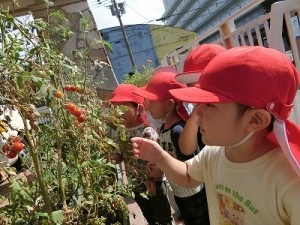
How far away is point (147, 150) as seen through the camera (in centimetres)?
152

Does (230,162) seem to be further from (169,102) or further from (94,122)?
(169,102)

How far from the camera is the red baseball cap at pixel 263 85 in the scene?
3.26ft

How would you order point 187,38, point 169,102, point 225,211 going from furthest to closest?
point 187,38
point 169,102
point 225,211

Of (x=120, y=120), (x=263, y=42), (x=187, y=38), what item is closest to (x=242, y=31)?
(x=263, y=42)

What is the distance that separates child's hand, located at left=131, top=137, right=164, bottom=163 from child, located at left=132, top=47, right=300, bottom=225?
34cm

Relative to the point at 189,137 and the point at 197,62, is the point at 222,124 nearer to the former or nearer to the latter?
the point at 189,137

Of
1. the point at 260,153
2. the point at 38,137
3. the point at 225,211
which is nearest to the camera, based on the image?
the point at 260,153

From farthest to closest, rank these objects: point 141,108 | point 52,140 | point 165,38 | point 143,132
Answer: point 165,38
point 141,108
point 143,132
point 52,140

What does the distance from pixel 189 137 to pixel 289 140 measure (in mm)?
865

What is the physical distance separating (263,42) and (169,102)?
93cm

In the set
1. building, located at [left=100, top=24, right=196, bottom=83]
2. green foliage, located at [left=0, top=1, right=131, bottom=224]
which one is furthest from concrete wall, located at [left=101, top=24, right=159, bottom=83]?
green foliage, located at [left=0, top=1, right=131, bottom=224]

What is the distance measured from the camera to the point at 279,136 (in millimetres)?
983

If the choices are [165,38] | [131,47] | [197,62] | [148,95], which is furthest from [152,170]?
[165,38]

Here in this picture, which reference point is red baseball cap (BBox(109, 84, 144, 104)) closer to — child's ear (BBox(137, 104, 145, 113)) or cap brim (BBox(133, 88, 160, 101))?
→ child's ear (BBox(137, 104, 145, 113))
